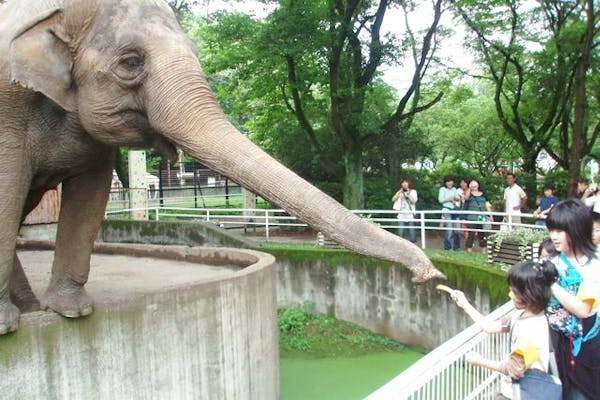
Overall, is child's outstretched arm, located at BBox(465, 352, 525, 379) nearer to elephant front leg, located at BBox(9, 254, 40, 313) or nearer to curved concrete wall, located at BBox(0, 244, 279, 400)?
curved concrete wall, located at BBox(0, 244, 279, 400)

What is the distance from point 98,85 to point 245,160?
948mm

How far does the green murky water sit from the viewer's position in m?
9.27

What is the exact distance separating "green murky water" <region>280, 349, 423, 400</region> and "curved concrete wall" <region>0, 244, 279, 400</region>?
3239 millimetres

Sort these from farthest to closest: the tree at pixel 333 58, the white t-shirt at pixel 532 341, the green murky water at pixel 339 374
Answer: the tree at pixel 333 58, the green murky water at pixel 339 374, the white t-shirt at pixel 532 341

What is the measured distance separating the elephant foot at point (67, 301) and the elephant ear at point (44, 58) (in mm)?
1368

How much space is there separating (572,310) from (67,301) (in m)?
3.12

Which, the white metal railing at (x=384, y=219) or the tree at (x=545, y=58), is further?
the tree at (x=545, y=58)

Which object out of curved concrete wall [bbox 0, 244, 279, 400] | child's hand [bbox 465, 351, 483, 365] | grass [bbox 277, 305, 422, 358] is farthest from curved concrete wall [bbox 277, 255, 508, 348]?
child's hand [bbox 465, 351, 483, 365]

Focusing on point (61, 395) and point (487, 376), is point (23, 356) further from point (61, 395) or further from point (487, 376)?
point (487, 376)

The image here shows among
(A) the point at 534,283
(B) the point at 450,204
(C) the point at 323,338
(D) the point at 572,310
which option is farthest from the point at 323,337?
(A) the point at 534,283

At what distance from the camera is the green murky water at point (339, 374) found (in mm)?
9266

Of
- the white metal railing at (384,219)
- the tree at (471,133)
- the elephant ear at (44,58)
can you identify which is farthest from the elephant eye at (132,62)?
the tree at (471,133)

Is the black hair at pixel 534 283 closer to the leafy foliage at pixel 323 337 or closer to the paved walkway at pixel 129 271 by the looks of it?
the paved walkway at pixel 129 271

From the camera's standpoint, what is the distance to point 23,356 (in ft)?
12.9
